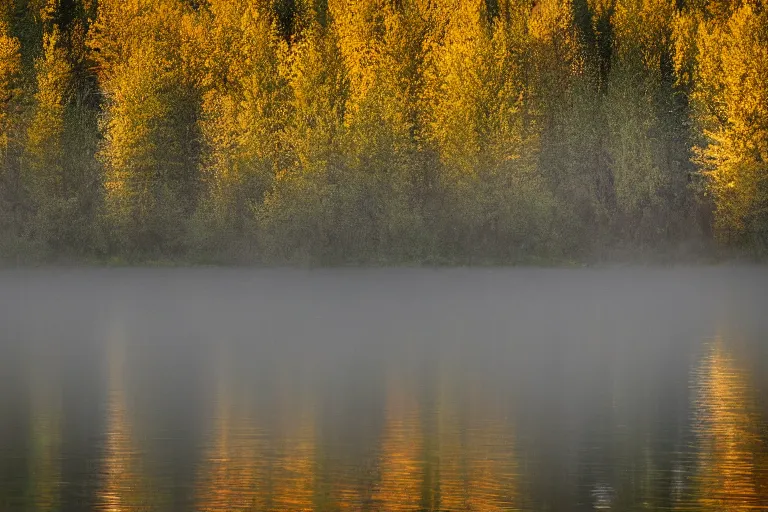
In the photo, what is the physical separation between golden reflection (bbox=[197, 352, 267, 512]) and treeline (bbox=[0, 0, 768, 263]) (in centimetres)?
6413

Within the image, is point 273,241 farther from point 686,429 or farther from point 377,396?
point 686,429

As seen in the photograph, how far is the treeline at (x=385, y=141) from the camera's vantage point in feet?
302

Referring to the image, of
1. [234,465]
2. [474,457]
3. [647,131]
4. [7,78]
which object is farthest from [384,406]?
[7,78]

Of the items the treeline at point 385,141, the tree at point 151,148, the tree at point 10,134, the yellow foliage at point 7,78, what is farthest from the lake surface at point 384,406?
the yellow foliage at point 7,78

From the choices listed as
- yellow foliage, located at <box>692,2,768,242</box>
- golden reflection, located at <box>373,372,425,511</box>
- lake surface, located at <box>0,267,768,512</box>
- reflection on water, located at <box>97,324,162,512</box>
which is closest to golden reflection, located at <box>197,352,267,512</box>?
lake surface, located at <box>0,267,768,512</box>

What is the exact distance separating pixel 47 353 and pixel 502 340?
47.7 ft

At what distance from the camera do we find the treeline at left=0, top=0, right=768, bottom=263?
92.1 meters

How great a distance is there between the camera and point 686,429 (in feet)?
84.5

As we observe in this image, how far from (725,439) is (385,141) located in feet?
234

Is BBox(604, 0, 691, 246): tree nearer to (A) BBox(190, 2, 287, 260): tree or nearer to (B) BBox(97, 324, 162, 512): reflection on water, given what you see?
(A) BBox(190, 2, 287, 260): tree

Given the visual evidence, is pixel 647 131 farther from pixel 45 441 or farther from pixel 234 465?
pixel 234 465

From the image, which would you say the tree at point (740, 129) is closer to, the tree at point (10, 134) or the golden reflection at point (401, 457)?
the tree at point (10, 134)

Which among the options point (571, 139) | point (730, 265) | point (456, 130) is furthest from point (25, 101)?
point (730, 265)

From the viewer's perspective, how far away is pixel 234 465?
22.0 m
